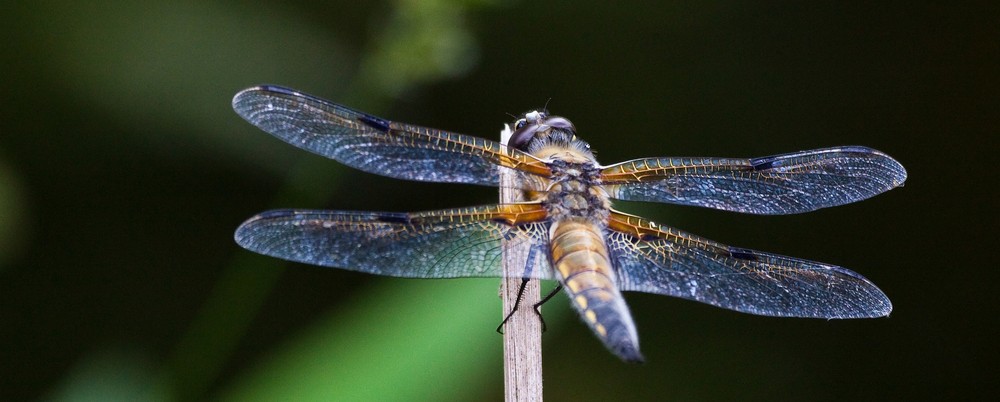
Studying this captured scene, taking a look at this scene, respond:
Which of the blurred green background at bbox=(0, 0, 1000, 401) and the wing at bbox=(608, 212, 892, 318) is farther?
the blurred green background at bbox=(0, 0, 1000, 401)

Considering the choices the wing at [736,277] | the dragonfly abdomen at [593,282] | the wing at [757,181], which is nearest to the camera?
the dragonfly abdomen at [593,282]

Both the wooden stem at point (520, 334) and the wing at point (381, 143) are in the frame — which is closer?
the wooden stem at point (520, 334)

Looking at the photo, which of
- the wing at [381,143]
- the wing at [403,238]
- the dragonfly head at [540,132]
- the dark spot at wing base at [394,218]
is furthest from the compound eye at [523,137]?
the dark spot at wing base at [394,218]

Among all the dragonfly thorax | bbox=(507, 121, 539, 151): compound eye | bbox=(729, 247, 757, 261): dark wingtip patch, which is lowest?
bbox=(729, 247, 757, 261): dark wingtip patch

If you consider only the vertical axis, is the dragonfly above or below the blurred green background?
below

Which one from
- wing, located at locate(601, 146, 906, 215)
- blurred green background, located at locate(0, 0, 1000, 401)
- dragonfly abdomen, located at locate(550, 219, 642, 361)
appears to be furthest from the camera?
blurred green background, located at locate(0, 0, 1000, 401)

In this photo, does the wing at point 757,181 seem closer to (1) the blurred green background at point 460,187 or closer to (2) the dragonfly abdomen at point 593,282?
(2) the dragonfly abdomen at point 593,282

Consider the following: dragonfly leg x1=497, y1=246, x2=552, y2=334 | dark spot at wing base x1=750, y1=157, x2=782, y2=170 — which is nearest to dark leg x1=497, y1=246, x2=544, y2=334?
dragonfly leg x1=497, y1=246, x2=552, y2=334

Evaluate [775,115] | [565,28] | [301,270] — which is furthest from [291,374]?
[775,115]

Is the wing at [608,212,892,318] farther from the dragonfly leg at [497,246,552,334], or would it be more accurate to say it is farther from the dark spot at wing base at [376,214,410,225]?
the dark spot at wing base at [376,214,410,225]
